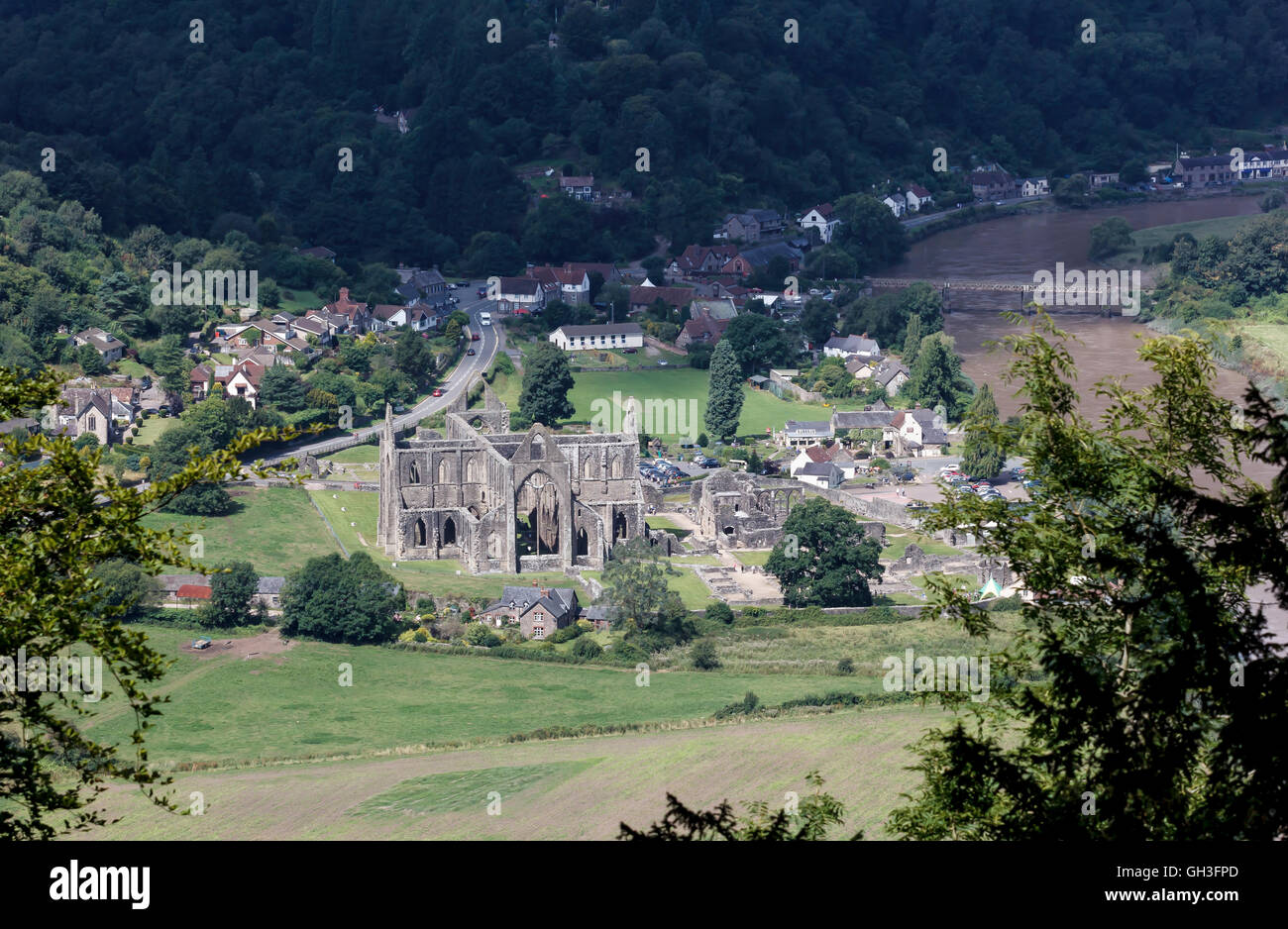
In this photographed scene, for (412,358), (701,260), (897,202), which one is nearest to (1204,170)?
(897,202)

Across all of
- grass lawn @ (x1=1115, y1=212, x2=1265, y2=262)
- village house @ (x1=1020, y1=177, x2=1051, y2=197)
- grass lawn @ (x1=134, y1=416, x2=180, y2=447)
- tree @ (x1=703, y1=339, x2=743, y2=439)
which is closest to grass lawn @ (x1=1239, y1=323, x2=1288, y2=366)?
grass lawn @ (x1=1115, y1=212, x2=1265, y2=262)

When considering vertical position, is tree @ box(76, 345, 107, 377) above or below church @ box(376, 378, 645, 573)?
above

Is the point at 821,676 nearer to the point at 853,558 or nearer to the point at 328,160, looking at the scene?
the point at 853,558

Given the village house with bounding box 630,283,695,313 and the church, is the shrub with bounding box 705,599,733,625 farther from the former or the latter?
the village house with bounding box 630,283,695,313

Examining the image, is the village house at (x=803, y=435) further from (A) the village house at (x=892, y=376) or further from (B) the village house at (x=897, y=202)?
(B) the village house at (x=897, y=202)

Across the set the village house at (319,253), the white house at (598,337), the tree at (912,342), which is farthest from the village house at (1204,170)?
the village house at (319,253)

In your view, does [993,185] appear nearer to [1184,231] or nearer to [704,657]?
[1184,231]
